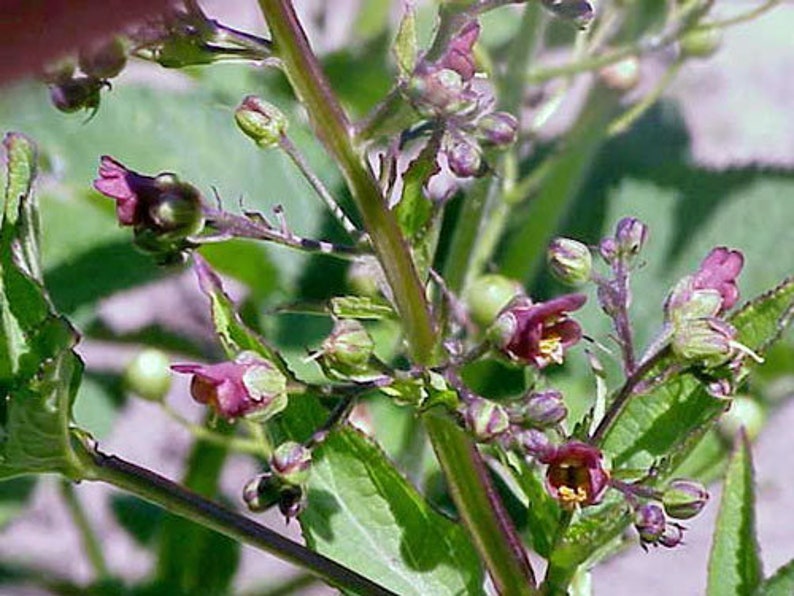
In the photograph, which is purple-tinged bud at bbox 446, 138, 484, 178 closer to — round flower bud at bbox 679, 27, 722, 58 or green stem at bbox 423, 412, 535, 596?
green stem at bbox 423, 412, 535, 596

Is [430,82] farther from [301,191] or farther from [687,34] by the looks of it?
[301,191]

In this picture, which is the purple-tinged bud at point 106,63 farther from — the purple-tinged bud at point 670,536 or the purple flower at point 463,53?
the purple-tinged bud at point 670,536

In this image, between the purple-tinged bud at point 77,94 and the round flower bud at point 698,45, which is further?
the round flower bud at point 698,45

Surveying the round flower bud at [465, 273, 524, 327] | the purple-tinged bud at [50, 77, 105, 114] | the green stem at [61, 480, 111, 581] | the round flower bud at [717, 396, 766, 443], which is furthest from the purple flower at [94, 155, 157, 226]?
the green stem at [61, 480, 111, 581]

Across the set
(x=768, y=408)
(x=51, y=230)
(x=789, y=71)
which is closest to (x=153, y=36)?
(x=51, y=230)

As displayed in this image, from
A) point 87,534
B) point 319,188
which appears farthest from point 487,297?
point 87,534

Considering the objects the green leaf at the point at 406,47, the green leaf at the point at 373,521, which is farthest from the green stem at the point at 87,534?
the green leaf at the point at 406,47

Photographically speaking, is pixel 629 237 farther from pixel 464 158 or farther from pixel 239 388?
pixel 239 388
